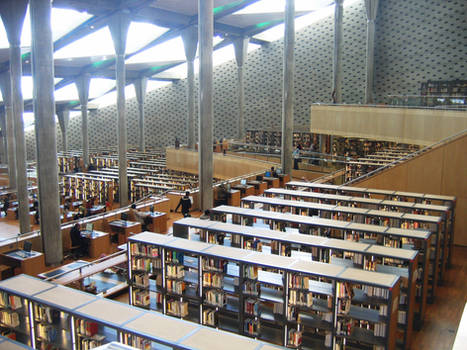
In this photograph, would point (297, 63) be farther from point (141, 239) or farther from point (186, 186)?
point (141, 239)

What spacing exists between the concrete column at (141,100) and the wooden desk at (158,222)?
2206cm

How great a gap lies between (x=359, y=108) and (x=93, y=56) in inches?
611

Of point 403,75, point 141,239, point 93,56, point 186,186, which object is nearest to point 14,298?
point 141,239

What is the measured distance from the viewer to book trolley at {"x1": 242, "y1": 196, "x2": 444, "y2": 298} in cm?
796

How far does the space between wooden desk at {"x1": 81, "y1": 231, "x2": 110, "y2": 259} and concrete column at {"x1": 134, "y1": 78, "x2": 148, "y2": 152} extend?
23.4 m

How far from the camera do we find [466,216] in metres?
11.5

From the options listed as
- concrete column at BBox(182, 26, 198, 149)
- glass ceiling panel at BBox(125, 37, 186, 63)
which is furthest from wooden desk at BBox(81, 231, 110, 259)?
glass ceiling panel at BBox(125, 37, 186, 63)

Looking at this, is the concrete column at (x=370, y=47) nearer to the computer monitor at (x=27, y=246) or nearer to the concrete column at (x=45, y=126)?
the concrete column at (x=45, y=126)

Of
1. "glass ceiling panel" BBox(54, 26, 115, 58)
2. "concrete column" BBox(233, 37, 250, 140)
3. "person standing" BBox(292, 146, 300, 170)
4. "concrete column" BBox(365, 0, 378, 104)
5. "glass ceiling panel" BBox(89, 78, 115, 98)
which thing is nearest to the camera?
"person standing" BBox(292, 146, 300, 170)

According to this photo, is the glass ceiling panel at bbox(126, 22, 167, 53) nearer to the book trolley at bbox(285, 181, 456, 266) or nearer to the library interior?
the library interior

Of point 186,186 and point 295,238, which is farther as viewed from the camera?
point 186,186

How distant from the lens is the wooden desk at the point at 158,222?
12.1m

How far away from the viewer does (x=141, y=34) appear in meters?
24.5

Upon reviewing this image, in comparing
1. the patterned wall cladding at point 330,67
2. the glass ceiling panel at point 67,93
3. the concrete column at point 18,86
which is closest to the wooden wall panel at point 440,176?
the patterned wall cladding at point 330,67
